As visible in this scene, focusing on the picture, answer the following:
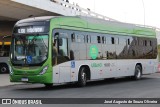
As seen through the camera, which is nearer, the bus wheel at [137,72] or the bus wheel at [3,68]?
the bus wheel at [137,72]

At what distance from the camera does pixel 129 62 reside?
22.9 meters

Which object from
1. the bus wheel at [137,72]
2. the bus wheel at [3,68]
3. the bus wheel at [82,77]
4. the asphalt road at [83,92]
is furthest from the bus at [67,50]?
the bus wheel at [3,68]

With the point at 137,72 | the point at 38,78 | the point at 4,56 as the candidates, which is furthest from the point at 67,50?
the point at 4,56

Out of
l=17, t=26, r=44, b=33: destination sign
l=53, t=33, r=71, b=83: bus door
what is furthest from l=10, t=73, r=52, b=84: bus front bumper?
l=17, t=26, r=44, b=33: destination sign

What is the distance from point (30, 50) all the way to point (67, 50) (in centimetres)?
171

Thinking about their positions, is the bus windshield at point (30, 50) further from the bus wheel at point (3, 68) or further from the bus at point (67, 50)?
the bus wheel at point (3, 68)

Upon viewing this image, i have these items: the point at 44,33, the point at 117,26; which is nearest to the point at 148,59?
the point at 117,26

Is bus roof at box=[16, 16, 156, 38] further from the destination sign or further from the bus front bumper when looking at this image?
the bus front bumper

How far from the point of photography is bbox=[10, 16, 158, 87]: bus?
652 inches

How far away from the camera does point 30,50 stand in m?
16.7

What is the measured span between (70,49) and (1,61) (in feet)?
55.7

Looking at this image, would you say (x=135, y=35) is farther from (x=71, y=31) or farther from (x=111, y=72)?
(x=71, y=31)

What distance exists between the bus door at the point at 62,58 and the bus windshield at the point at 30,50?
624 millimetres

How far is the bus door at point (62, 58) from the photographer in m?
16.9
